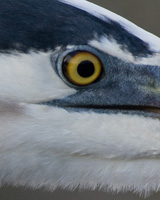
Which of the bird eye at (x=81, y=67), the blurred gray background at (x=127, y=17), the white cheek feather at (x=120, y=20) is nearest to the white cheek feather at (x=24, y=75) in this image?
the bird eye at (x=81, y=67)

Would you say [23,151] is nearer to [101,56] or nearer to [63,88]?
[63,88]

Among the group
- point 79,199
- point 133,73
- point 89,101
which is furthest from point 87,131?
point 79,199

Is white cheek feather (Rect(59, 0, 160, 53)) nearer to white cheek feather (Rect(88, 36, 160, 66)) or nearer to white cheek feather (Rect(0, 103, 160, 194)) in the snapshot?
white cheek feather (Rect(88, 36, 160, 66))

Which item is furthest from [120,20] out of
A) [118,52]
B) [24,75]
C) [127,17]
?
[127,17]

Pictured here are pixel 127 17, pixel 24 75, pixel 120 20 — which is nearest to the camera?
pixel 24 75

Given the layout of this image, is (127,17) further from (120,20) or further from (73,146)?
→ (73,146)
